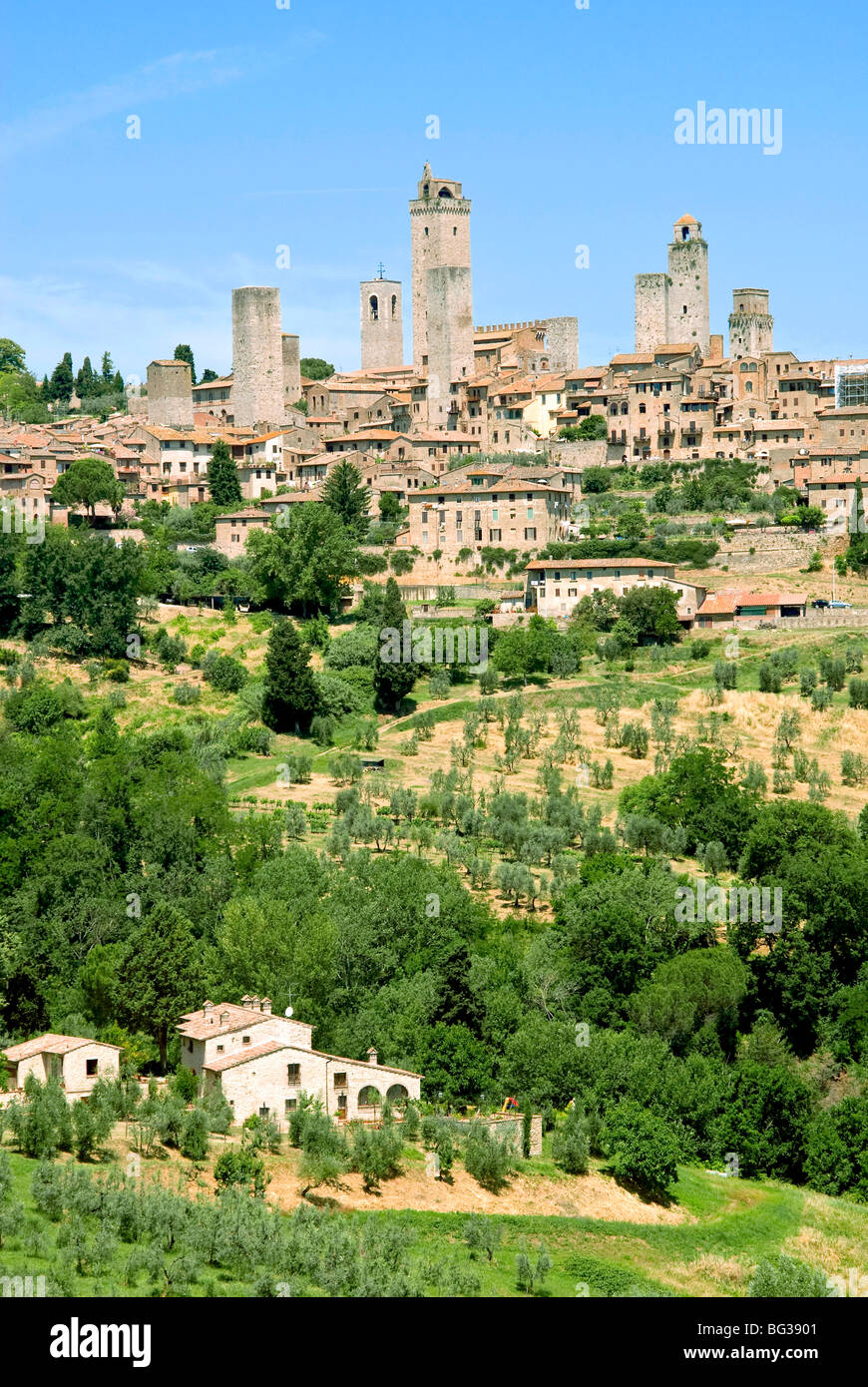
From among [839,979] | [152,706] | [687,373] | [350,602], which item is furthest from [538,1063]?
[687,373]

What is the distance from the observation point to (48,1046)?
29.8m

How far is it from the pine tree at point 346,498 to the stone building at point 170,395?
61.6ft

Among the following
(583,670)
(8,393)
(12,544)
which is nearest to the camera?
(583,670)

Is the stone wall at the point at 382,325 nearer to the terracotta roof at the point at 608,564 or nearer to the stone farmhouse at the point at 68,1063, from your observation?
the terracotta roof at the point at 608,564

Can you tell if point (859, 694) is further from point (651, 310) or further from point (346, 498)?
point (651, 310)

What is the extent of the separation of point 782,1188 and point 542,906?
12.0 m

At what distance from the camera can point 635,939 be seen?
124ft

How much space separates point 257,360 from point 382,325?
1543 centimetres

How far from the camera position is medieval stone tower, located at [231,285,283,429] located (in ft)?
289

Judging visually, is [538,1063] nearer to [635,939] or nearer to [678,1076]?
[678,1076]

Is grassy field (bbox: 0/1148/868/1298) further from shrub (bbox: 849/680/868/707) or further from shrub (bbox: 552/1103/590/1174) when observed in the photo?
shrub (bbox: 849/680/868/707)

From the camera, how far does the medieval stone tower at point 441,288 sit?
290ft

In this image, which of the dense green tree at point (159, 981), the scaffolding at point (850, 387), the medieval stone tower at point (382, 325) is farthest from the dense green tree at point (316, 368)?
the dense green tree at point (159, 981)

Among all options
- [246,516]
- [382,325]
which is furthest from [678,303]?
[246,516]
